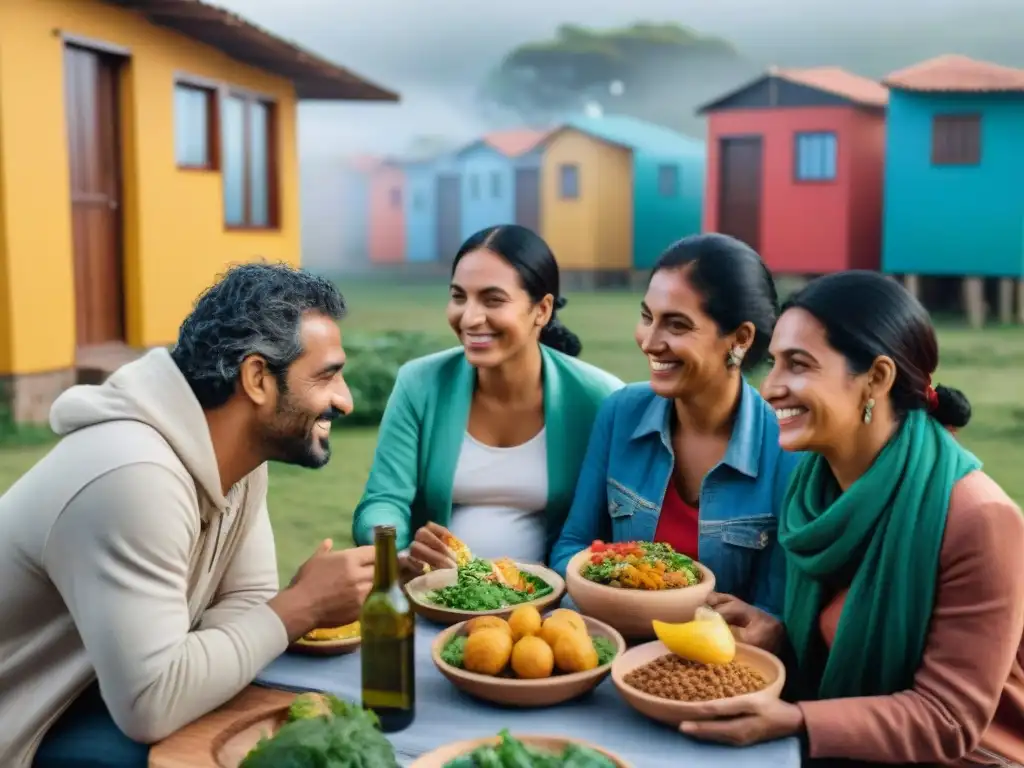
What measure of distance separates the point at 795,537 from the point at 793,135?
18.6 meters

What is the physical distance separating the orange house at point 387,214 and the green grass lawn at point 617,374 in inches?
347

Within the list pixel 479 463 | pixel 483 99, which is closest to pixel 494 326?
Answer: pixel 479 463

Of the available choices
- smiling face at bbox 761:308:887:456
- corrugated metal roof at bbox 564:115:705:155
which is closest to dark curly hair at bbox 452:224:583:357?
smiling face at bbox 761:308:887:456

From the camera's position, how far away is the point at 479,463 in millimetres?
3324

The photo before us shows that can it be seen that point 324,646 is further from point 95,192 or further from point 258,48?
point 258,48

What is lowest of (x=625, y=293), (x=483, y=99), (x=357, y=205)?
(x=625, y=293)

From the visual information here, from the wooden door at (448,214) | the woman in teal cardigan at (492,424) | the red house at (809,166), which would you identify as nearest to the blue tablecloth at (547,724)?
the woman in teal cardigan at (492,424)

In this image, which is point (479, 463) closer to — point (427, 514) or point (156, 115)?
point (427, 514)

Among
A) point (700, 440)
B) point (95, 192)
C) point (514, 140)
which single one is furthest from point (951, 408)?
point (514, 140)

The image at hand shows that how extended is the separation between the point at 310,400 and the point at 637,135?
26.2 m

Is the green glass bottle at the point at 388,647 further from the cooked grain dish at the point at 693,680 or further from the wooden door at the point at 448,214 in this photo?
the wooden door at the point at 448,214

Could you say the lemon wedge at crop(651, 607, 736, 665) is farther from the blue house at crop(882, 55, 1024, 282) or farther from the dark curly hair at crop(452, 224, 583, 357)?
the blue house at crop(882, 55, 1024, 282)

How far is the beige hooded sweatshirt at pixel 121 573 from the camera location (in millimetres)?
1928

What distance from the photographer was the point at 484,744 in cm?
180
